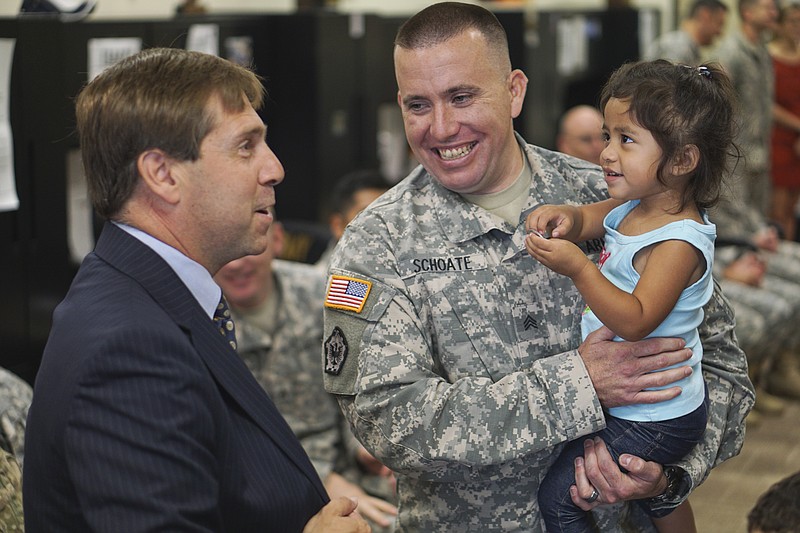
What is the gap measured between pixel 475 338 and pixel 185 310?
593mm

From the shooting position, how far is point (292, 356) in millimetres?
3166

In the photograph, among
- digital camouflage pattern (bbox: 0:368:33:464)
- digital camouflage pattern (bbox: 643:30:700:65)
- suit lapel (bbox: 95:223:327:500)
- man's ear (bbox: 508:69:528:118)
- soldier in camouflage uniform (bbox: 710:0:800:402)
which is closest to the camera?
suit lapel (bbox: 95:223:327:500)

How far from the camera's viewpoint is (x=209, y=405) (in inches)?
58.6

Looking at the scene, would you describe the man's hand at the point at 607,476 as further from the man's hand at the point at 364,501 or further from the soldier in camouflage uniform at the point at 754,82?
the soldier in camouflage uniform at the point at 754,82

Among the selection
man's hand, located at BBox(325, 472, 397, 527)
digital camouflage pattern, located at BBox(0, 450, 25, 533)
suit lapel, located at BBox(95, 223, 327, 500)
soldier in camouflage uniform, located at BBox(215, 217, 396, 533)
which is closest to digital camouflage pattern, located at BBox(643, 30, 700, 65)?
soldier in camouflage uniform, located at BBox(215, 217, 396, 533)

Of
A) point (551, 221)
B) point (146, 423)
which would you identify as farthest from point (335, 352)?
point (146, 423)

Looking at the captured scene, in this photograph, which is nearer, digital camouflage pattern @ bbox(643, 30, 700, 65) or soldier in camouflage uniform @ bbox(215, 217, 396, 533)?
soldier in camouflage uniform @ bbox(215, 217, 396, 533)

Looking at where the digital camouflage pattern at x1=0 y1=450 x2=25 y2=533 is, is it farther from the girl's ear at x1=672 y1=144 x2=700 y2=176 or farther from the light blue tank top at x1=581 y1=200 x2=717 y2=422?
the girl's ear at x1=672 y1=144 x2=700 y2=176

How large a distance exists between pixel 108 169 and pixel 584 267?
77 centimetres

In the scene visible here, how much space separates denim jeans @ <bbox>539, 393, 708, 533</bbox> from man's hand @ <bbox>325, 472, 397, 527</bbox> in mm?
1166

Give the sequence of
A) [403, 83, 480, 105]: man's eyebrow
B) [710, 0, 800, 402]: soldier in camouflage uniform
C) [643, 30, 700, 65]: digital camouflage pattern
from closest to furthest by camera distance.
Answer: [403, 83, 480, 105]: man's eyebrow, [710, 0, 800, 402]: soldier in camouflage uniform, [643, 30, 700, 65]: digital camouflage pattern

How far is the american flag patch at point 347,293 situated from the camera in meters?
1.87

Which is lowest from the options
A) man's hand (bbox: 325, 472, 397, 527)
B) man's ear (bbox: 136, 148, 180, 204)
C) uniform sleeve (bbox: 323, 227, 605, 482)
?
man's hand (bbox: 325, 472, 397, 527)

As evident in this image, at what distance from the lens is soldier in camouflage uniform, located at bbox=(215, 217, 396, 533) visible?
3.13 metres
